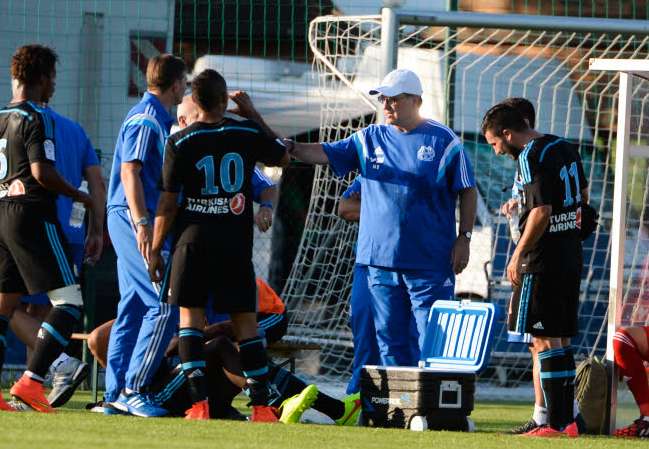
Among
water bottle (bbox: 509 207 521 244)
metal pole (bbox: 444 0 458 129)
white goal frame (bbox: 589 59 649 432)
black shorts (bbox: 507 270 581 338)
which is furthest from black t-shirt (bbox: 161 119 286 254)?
metal pole (bbox: 444 0 458 129)

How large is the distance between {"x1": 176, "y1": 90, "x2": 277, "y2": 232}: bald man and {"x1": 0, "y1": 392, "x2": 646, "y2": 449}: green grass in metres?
1.52

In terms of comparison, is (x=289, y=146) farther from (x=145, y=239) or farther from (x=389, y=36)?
(x=389, y=36)

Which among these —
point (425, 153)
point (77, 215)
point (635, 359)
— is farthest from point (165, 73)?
point (635, 359)

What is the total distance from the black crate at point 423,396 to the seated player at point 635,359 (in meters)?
1.04

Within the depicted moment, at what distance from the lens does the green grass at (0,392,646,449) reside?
7426 mm

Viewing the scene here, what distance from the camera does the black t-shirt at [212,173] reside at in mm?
8820

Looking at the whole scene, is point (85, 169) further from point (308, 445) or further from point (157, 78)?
point (308, 445)

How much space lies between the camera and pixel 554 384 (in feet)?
29.5

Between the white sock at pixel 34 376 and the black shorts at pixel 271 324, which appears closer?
the white sock at pixel 34 376

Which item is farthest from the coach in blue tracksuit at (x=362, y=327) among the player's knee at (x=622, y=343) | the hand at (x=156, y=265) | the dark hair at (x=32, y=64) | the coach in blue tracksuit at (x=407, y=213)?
the dark hair at (x=32, y=64)

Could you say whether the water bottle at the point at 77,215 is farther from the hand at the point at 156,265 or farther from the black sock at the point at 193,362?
the black sock at the point at 193,362

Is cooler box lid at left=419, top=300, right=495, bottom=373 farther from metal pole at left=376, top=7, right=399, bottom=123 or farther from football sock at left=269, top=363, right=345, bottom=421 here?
metal pole at left=376, top=7, right=399, bottom=123

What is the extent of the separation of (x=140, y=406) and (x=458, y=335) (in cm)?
184

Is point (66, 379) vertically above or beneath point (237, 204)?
beneath
